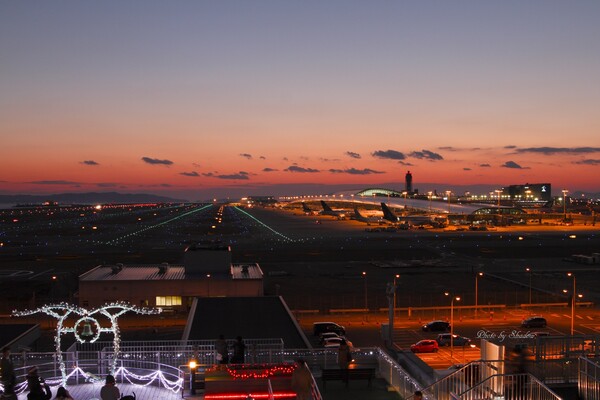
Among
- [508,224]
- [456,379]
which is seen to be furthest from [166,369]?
[508,224]

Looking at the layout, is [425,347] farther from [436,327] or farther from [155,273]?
[155,273]

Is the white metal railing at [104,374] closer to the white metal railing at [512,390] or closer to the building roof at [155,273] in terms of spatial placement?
the white metal railing at [512,390]

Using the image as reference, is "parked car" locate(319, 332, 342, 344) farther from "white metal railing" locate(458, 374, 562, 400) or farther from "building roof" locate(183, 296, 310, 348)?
"white metal railing" locate(458, 374, 562, 400)

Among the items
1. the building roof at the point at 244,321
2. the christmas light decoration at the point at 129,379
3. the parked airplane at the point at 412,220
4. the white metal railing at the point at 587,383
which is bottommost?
the parked airplane at the point at 412,220

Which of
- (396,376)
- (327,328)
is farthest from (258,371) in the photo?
(327,328)

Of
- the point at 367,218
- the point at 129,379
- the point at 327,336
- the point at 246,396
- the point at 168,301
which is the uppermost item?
the point at 246,396

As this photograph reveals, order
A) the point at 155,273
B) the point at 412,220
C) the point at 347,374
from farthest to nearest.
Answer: the point at 412,220, the point at 155,273, the point at 347,374

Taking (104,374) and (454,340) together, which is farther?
(454,340)

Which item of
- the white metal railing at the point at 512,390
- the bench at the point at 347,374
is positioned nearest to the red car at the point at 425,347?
the bench at the point at 347,374
